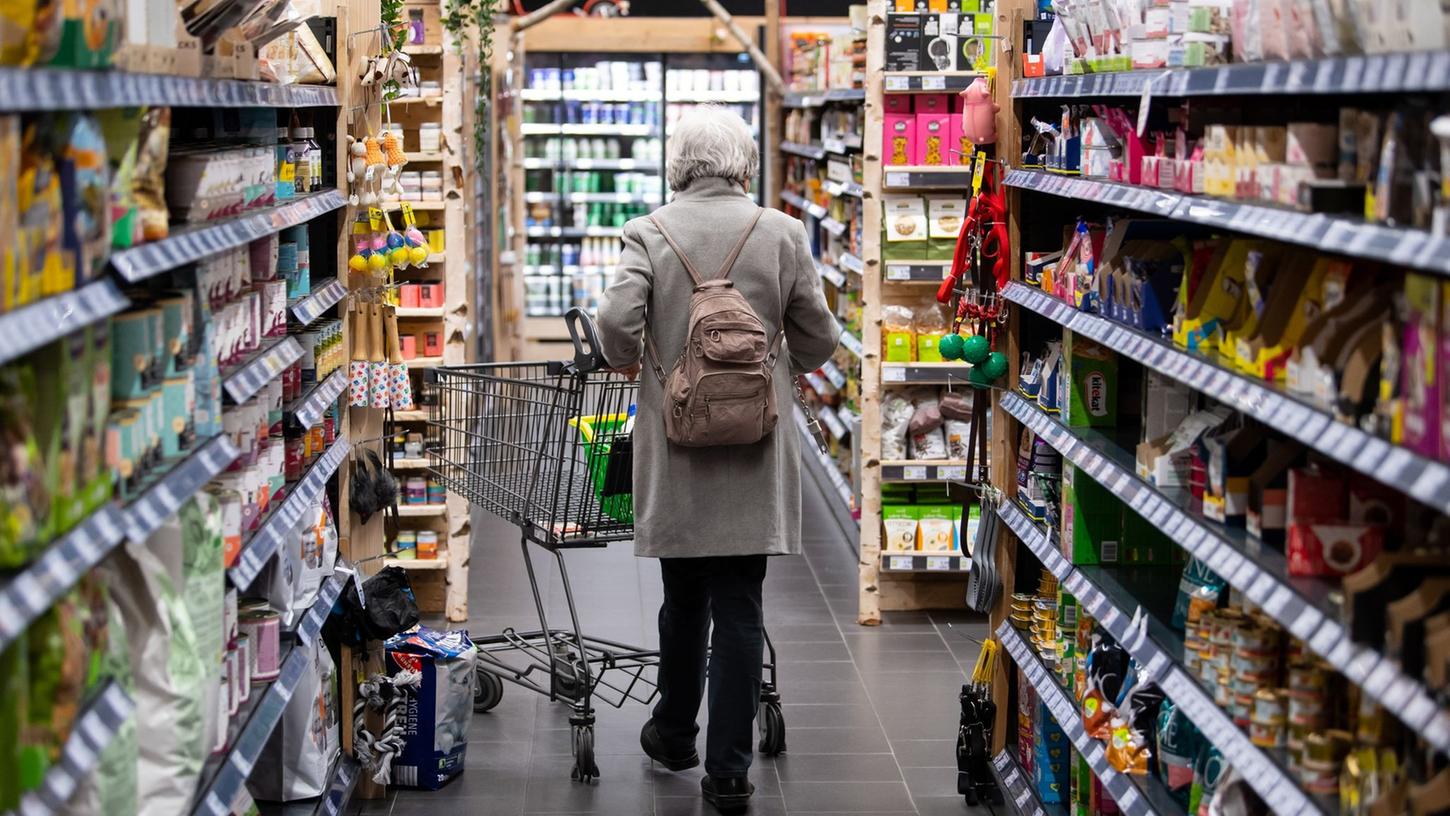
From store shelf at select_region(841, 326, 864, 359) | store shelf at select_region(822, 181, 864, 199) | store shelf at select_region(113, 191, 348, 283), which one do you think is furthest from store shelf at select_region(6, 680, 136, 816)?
store shelf at select_region(822, 181, 864, 199)

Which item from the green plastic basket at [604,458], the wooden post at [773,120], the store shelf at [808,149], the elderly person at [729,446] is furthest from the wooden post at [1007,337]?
the wooden post at [773,120]

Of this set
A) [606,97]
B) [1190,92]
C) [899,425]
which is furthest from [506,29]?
[1190,92]

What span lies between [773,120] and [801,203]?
4.08ft

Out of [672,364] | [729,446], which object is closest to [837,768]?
[729,446]

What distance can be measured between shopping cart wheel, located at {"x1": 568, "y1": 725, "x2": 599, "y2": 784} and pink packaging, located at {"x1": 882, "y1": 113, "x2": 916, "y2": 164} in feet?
9.23

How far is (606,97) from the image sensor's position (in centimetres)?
1412

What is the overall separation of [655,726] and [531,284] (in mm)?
9588

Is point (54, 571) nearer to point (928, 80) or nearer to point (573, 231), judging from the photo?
point (928, 80)

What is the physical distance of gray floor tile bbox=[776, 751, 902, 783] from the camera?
16.7 feet

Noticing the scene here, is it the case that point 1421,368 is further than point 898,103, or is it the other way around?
point 898,103

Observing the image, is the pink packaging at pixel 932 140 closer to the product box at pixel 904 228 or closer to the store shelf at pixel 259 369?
the product box at pixel 904 228

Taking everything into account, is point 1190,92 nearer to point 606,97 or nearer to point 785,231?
point 785,231

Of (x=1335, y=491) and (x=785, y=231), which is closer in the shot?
(x=1335, y=491)

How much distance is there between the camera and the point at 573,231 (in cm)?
1443
